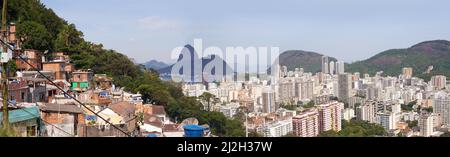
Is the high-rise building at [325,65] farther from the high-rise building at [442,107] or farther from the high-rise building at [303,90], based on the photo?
the high-rise building at [442,107]

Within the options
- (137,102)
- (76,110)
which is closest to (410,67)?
(137,102)

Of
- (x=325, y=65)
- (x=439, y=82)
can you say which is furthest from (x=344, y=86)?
(x=325, y=65)

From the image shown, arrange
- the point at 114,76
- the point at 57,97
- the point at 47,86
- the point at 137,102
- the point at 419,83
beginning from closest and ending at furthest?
the point at 57,97 → the point at 47,86 → the point at 137,102 → the point at 114,76 → the point at 419,83

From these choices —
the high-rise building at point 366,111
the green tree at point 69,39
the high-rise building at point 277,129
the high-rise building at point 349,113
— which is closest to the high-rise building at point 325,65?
the high-rise building at point 349,113

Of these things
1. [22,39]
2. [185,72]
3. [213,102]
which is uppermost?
[22,39]

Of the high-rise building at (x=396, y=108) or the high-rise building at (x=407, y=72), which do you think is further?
the high-rise building at (x=407, y=72)

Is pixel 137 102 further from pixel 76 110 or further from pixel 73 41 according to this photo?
pixel 73 41
